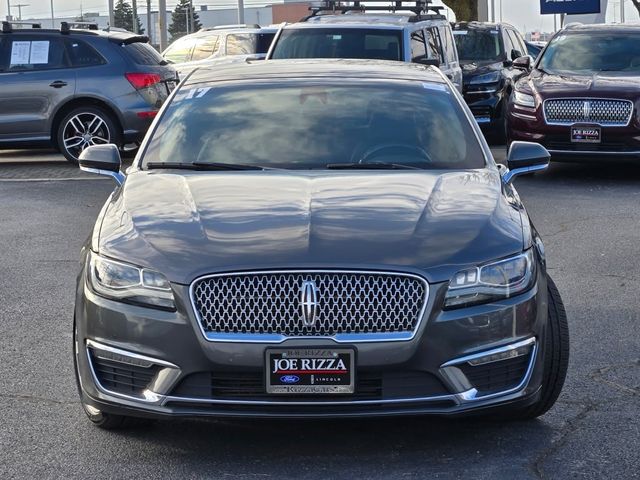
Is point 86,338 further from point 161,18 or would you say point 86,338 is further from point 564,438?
point 161,18

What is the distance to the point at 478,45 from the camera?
21.2 metres

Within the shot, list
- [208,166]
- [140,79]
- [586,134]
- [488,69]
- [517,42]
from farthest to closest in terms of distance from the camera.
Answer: [517,42] → [488,69] → [140,79] → [586,134] → [208,166]

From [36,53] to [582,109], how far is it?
21.8ft

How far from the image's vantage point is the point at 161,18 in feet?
135

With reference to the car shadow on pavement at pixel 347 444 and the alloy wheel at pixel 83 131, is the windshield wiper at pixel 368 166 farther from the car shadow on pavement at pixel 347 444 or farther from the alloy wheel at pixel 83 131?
the alloy wheel at pixel 83 131

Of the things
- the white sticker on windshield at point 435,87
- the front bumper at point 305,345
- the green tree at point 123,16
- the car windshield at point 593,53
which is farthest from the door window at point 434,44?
the green tree at point 123,16

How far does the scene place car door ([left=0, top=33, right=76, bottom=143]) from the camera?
16.1 meters

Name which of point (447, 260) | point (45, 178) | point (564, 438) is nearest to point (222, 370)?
point (447, 260)

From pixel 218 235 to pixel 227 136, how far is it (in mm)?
1367

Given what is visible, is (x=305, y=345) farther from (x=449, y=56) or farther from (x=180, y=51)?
(x=180, y=51)

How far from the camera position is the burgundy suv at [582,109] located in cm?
1409

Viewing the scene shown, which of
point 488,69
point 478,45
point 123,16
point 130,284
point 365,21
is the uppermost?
point 365,21

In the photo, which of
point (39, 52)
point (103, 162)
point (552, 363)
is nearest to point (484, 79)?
point (39, 52)

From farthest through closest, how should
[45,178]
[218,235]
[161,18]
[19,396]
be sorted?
[161,18] < [45,178] < [19,396] < [218,235]
